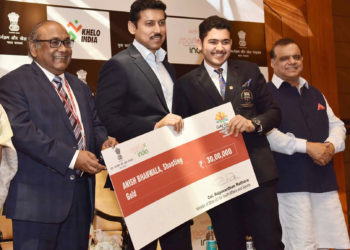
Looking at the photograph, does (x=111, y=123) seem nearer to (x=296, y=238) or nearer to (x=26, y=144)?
(x=26, y=144)

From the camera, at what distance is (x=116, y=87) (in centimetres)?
280

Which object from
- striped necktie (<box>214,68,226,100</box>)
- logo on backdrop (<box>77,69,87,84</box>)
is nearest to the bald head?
striped necktie (<box>214,68,226,100</box>)

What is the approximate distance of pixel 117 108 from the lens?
279cm

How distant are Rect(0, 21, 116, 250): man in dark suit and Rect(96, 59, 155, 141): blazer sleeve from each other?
0.09m

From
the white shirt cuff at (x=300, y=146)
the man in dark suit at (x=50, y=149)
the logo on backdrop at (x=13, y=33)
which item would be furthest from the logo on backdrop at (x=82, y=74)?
the white shirt cuff at (x=300, y=146)

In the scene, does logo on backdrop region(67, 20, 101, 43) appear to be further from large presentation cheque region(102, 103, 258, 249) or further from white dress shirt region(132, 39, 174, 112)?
large presentation cheque region(102, 103, 258, 249)

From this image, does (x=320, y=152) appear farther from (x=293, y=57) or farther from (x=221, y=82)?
(x=221, y=82)

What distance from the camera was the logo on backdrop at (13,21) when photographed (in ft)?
12.8

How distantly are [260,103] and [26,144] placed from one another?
1361 millimetres

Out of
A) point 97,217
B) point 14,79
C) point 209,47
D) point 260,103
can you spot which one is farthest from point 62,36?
point 97,217

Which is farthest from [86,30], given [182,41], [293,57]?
[293,57]

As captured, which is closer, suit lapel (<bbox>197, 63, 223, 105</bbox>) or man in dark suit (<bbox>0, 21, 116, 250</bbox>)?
man in dark suit (<bbox>0, 21, 116, 250</bbox>)

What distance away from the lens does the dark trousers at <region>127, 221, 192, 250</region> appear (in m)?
2.74

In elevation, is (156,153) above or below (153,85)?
below
